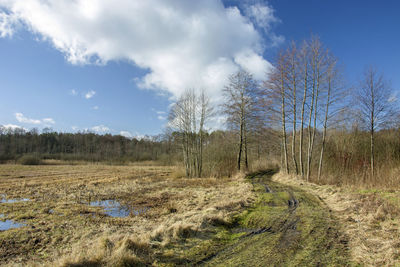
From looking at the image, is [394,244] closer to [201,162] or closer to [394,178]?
[394,178]

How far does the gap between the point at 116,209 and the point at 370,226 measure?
31.9ft

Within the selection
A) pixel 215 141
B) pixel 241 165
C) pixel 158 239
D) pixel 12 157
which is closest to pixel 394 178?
pixel 158 239

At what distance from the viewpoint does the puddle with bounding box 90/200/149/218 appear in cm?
961

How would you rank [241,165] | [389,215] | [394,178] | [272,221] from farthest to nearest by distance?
[241,165] < [394,178] < [272,221] < [389,215]

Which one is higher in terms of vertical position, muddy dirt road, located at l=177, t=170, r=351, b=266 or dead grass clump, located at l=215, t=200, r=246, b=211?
muddy dirt road, located at l=177, t=170, r=351, b=266

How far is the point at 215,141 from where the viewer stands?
25250 millimetres

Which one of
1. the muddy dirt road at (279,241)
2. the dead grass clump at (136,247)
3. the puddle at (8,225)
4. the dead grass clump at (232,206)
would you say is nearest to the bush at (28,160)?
the puddle at (8,225)

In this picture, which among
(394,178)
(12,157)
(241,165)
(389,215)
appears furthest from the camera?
(12,157)

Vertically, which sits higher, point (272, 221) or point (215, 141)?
point (215, 141)

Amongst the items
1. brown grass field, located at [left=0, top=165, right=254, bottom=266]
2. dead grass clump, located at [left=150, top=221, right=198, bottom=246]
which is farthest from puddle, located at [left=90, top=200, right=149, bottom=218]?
dead grass clump, located at [left=150, top=221, right=198, bottom=246]

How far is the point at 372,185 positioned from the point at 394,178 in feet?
2.98

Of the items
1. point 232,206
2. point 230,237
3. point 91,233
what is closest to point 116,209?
point 91,233

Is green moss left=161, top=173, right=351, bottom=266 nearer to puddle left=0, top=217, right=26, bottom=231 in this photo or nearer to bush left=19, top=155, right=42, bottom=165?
puddle left=0, top=217, right=26, bottom=231

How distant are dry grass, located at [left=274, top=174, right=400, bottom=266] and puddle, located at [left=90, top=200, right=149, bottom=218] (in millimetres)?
7481
